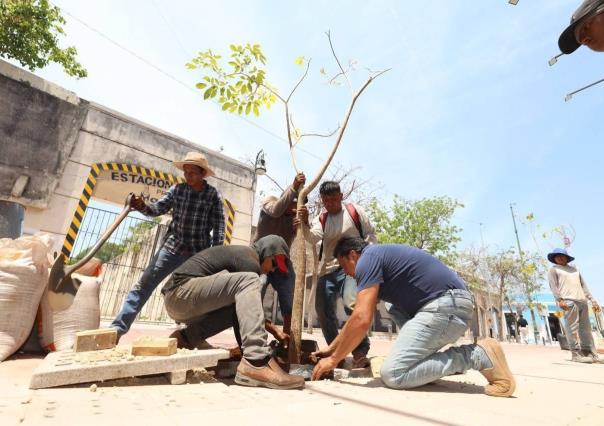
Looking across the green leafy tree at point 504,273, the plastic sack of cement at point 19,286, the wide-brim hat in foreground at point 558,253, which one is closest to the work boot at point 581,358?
the wide-brim hat in foreground at point 558,253

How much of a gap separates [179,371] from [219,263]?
724mm

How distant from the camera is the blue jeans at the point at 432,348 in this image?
7.05ft

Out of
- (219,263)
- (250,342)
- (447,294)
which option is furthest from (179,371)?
(447,294)

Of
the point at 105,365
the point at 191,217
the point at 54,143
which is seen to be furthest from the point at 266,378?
the point at 54,143

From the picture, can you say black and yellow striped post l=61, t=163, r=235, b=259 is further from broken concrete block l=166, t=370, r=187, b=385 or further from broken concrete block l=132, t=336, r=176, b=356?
broken concrete block l=166, t=370, r=187, b=385

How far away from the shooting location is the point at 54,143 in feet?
21.4

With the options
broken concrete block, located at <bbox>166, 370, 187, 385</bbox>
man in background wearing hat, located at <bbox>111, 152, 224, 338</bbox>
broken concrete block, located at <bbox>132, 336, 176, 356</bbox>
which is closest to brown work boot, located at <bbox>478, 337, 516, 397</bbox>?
broken concrete block, located at <bbox>166, 370, 187, 385</bbox>

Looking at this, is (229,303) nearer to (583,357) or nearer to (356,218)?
(356,218)

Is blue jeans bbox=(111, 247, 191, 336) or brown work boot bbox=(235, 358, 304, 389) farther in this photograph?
blue jeans bbox=(111, 247, 191, 336)

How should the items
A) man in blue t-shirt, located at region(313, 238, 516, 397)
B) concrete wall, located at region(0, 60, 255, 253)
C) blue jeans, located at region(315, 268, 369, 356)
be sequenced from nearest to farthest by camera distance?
1. man in blue t-shirt, located at region(313, 238, 516, 397)
2. blue jeans, located at region(315, 268, 369, 356)
3. concrete wall, located at region(0, 60, 255, 253)

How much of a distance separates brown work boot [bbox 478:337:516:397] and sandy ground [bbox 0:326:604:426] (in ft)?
0.21

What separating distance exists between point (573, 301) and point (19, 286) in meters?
7.00

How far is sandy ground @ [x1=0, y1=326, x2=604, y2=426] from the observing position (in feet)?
4.19

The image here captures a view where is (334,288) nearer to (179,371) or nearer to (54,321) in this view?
(179,371)
